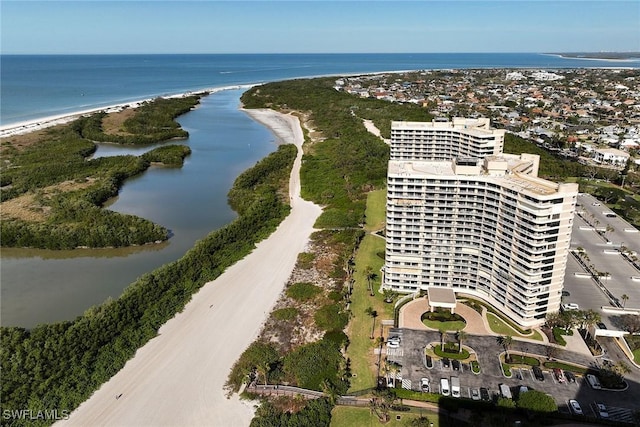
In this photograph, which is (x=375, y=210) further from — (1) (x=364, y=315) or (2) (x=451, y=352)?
(2) (x=451, y=352)

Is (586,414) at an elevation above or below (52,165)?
below

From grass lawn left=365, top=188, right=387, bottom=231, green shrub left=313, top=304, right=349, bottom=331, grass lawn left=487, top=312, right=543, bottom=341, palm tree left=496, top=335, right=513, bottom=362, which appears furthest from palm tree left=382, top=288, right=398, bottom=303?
grass lawn left=365, top=188, right=387, bottom=231

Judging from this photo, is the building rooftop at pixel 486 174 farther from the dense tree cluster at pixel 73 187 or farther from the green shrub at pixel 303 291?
the dense tree cluster at pixel 73 187

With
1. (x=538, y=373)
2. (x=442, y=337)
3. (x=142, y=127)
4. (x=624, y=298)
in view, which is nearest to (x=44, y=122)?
(x=142, y=127)

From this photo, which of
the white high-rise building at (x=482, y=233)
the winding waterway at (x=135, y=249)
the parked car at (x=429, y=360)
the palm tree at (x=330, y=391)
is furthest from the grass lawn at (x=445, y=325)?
the winding waterway at (x=135, y=249)

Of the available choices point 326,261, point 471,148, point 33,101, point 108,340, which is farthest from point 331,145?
point 33,101

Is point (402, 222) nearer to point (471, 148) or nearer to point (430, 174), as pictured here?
point (430, 174)
